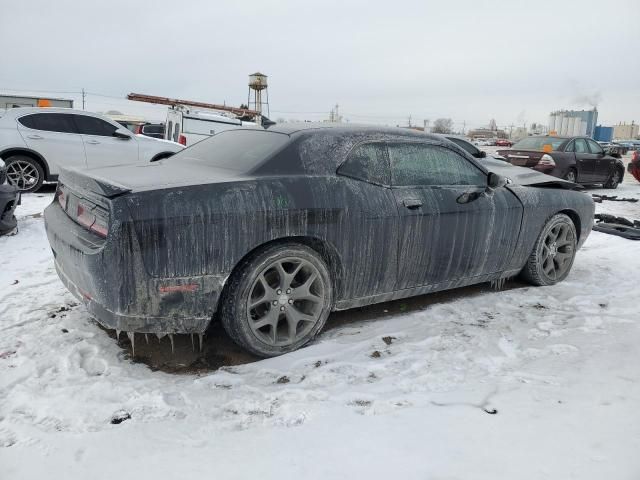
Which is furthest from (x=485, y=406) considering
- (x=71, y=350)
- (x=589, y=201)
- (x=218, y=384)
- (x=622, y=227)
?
(x=622, y=227)

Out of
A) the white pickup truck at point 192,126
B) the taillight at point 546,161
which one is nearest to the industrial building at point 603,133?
the taillight at point 546,161

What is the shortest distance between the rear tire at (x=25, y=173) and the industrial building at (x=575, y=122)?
56.3m

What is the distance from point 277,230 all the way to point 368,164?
2.92 ft

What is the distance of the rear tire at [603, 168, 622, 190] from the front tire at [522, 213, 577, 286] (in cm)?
1001

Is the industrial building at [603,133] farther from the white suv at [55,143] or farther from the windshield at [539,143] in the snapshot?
the white suv at [55,143]

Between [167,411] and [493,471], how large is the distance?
1532 millimetres

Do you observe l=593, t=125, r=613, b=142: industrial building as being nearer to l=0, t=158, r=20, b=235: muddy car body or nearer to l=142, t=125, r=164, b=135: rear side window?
l=142, t=125, r=164, b=135: rear side window

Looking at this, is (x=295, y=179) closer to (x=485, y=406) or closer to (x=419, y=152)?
(x=419, y=152)

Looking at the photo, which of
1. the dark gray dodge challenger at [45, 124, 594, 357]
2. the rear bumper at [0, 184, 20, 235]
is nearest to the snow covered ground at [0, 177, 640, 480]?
the dark gray dodge challenger at [45, 124, 594, 357]

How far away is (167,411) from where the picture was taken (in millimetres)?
2582

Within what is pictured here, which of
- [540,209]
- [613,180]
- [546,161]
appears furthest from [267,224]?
[613,180]

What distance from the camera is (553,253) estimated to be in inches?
191

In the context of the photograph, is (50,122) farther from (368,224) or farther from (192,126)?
(368,224)

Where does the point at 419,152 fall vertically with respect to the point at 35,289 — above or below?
above
